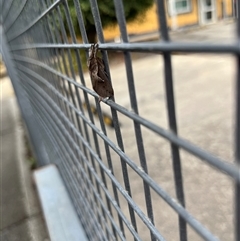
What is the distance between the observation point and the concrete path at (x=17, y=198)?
224 centimetres

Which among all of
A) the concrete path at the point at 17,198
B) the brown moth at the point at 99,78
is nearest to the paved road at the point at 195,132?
the brown moth at the point at 99,78

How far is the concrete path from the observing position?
2.24 meters

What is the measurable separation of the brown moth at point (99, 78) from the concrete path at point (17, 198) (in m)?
1.67

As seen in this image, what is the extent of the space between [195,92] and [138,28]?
16.1 ft

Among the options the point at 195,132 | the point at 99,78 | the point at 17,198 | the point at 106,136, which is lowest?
the point at 195,132

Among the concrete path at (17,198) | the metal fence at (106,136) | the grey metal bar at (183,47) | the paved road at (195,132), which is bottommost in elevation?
the paved road at (195,132)

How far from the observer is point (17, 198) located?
275cm

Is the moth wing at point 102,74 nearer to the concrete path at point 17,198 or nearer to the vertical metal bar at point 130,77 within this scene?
the vertical metal bar at point 130,77

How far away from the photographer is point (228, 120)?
4.25 meters

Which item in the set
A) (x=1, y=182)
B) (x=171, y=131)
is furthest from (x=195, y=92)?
(x=171, y=131)

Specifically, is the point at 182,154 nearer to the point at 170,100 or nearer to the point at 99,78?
the point at 99,78

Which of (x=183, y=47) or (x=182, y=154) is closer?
→ (x=183, y=47)

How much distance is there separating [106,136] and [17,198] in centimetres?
221

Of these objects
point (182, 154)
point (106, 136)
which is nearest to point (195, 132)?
point (182, 154)
